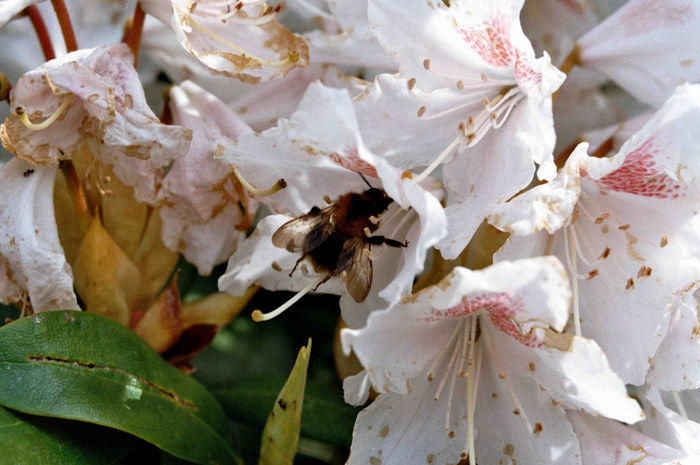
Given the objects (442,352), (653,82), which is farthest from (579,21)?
(442,352)

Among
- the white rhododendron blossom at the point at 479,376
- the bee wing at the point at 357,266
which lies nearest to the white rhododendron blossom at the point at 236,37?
the bee wing at the point at 357,266

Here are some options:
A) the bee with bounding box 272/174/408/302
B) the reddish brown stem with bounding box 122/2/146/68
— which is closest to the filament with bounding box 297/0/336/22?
the reddish brown stem with bounding box 122/2/146/68

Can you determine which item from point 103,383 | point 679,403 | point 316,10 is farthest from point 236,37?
point 679,403

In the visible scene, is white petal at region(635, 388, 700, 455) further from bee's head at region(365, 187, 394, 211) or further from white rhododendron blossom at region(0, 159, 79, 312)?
white rhododendron blossom at region(0, 159, 79, 312)

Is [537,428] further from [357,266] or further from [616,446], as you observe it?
[357,266]

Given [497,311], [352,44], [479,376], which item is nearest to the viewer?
[497,311]

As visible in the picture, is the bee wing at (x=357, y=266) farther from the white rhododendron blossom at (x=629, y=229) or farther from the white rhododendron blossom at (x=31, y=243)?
the white rhododendron blossom at (x=31, y=243)

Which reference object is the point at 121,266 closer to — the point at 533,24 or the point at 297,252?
the point at 297,252
